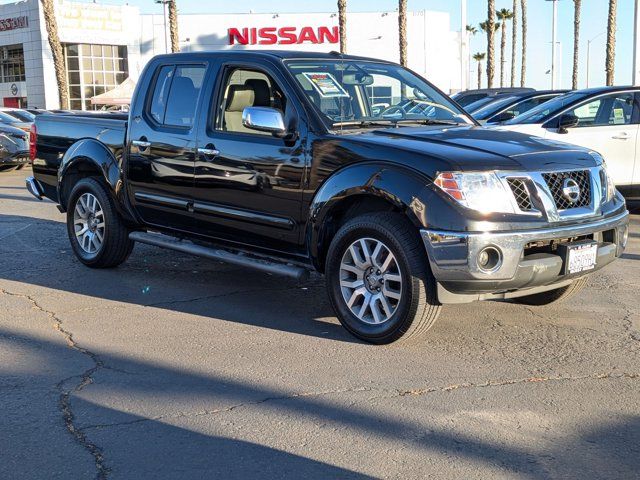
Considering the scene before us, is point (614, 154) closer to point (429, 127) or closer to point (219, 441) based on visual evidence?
point (429, 127)

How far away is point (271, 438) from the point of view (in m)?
3.88

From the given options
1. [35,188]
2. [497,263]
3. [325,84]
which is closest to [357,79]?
[325,84]

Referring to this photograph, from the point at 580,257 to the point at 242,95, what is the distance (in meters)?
2.87

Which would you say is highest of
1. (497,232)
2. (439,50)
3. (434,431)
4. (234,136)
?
(439,50)

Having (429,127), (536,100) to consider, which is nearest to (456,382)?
(429,127)

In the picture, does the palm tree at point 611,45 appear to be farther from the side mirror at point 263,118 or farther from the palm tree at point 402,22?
the side mirror at point 263,118

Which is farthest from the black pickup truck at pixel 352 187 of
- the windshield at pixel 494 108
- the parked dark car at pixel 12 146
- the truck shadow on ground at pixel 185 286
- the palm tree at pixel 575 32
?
the palm tree at pixel 575 32

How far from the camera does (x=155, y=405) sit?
14.1ft

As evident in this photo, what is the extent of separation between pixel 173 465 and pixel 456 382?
1.80 meters

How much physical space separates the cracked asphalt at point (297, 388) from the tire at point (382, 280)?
0.54 feet

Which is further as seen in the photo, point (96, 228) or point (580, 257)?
point (96, 228)

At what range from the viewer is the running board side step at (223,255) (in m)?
5.75

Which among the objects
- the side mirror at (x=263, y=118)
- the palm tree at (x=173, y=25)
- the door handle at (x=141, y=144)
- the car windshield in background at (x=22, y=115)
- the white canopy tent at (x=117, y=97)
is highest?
the palm tree at (x=173, y=25)

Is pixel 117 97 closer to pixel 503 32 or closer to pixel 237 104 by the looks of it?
pixel 503 32
